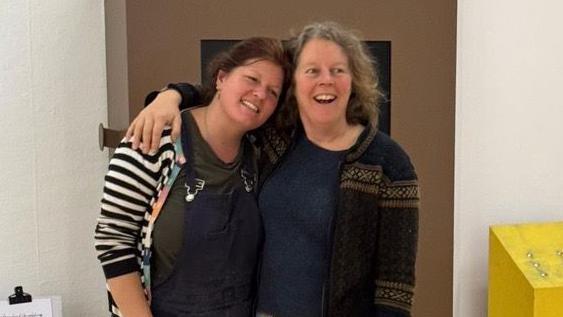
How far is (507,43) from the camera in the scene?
1.96 m

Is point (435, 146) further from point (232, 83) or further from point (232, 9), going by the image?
point (232, 83)

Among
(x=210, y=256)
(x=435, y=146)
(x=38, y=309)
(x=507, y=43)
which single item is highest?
(x=507, y=43)

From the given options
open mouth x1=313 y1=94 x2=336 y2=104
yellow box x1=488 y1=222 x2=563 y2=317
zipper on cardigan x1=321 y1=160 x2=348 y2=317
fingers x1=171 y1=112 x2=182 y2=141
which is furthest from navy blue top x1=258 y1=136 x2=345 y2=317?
yellow box x1=488 y1=222 x2=563 y2=317

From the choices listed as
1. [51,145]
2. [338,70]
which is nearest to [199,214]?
[338,70]

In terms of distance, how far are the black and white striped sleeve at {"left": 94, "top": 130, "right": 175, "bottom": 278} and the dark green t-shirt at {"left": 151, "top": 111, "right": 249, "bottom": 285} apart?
4 centimetres

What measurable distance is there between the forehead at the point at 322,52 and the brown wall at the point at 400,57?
1.69 ft

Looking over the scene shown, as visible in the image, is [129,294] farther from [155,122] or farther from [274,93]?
[274,93]

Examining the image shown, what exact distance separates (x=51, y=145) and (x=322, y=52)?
81 centimetres

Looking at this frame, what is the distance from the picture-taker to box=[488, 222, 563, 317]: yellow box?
5.22ft

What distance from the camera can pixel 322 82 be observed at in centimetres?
124

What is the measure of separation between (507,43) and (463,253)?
2.20ft

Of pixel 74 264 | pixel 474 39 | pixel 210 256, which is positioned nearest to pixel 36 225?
pixel 74 264

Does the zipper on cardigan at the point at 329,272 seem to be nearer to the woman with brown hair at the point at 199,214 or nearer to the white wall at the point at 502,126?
the woman with brown hair at the point at 199,214

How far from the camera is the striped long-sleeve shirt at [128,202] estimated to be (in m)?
1.19
